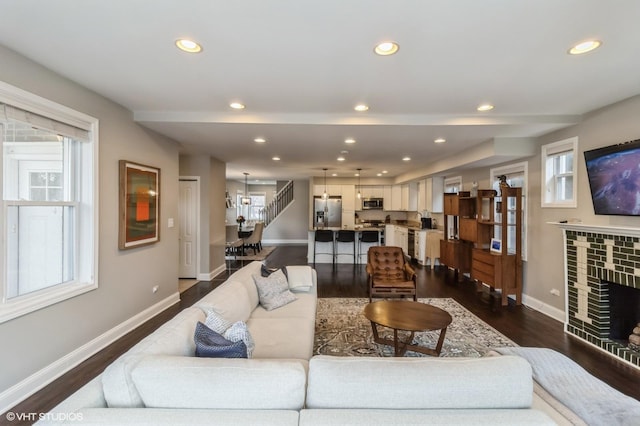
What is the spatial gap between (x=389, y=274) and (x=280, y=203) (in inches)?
307

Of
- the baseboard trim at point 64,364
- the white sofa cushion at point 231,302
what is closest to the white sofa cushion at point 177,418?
the white sofa cushion at point 231,302

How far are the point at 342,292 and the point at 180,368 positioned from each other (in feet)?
13.2

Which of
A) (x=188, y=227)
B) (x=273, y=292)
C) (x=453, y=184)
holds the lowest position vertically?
(x=273, y=292)

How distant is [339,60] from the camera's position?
2.30m

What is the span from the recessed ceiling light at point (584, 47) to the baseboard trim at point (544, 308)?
3.21 m

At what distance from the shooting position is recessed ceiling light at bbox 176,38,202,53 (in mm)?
2055

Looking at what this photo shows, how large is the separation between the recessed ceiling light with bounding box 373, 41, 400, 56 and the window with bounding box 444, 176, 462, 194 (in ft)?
16.9

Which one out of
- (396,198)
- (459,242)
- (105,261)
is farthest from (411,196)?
(105,261)

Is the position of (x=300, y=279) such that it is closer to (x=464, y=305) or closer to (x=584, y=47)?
(x=464, y=305)

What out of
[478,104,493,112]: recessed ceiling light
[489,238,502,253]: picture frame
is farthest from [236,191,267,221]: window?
[478,104,493,112]: recessed ceiling light

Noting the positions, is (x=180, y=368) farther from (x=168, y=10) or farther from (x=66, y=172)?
(x=66, y=172)

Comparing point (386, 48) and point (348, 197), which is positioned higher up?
point (386, 48)

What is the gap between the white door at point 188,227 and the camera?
5902mm

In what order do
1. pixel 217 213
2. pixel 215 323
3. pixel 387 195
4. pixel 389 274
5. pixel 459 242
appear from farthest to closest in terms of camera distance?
pixel 387 195
pixel 217 213
pixel 459 242
pixel 389 274
pixel 215 323
